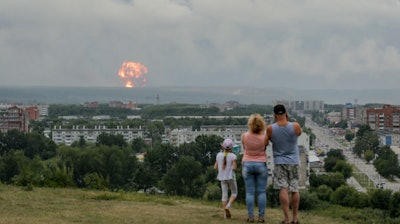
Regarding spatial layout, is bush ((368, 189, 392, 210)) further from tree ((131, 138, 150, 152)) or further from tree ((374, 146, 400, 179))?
tree ((131, 138, 150, 152))

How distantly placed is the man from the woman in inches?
5.3

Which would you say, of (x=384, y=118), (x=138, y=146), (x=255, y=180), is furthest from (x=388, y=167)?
(x=384, y=118)

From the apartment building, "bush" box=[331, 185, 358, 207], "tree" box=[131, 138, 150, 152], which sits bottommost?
"tree" box=[131, 138, 150, 152]

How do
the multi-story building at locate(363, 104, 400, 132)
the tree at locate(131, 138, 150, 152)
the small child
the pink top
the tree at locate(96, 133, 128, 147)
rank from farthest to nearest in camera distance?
1. the multi-story building at locate(363, 104, 400, 132)
2. the tree at locate(131, 138, 150, 152)
3. the tree at locate(96, 133, 128, 147)
4. the small child
5. the pink top

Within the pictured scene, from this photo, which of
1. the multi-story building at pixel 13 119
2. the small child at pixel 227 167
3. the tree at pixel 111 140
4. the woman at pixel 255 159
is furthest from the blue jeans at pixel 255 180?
the multi-story building at pixel 13 119

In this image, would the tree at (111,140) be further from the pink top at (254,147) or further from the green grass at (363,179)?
the pink top at (254,147)

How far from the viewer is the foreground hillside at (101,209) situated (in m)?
6.64

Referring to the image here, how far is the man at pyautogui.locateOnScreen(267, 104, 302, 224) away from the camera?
20.6 feet

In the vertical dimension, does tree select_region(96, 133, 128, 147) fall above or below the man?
below

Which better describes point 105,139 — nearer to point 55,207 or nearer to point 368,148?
point 368,148

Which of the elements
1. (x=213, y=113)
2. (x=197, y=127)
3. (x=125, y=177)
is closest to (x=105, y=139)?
(x=125, y=177)

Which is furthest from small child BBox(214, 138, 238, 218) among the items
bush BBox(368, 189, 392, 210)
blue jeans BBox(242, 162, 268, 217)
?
bush BBox(368, 189, 392, 210)

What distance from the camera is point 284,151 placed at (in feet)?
20.7

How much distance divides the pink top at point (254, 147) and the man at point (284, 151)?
0.13 m
